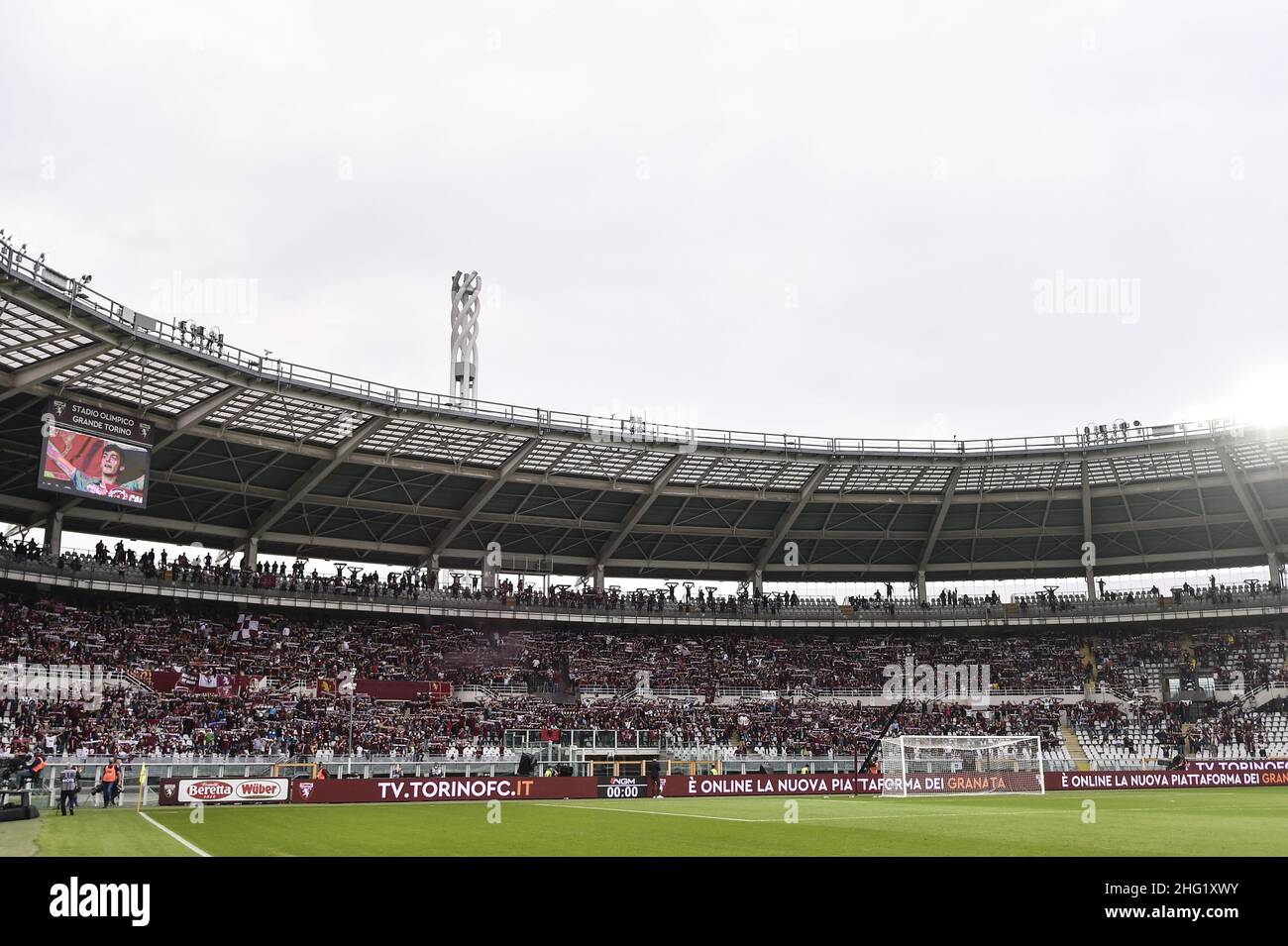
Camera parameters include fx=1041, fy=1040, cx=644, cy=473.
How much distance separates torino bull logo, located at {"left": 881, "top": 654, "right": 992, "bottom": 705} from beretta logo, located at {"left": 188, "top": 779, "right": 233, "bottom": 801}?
41.1 metres

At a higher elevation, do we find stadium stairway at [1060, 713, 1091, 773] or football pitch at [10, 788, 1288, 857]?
football pitch at [10, 788, 1288, 857]

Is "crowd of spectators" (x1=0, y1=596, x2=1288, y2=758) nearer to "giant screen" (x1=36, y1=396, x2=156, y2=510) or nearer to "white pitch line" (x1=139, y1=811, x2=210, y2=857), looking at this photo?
"giant screen" (x1=36, y1=396, x2=156, y2=510)

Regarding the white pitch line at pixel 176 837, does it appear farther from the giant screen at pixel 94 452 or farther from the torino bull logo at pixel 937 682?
the torino bull logo at pixel 937 682

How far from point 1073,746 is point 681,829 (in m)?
41.7

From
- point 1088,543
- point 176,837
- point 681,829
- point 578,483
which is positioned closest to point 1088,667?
point 1088,543

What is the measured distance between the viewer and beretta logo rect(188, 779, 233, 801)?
3259 cm

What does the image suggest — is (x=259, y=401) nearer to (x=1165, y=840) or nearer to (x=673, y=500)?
(x=673, y=500)

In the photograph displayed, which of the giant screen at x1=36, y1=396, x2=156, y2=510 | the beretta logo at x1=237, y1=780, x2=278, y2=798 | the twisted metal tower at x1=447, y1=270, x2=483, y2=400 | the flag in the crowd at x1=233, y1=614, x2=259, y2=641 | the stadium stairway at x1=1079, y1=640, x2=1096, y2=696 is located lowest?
the beretta logo at x1=237, y1=780, x2=278, y2=798

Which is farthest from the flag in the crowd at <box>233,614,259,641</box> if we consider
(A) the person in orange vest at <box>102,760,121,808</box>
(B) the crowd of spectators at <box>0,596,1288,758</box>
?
(A) the person in orange vest at <box>102,760,121,808</box>

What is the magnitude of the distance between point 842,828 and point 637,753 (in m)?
31.2

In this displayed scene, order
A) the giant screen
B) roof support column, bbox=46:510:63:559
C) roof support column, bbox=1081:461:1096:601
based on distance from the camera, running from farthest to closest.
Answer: roof support column, bbox=1081:461:1096:601 → roof support column, bbox=46:510:63:559 → the giant screen

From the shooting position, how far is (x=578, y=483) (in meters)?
59.3
